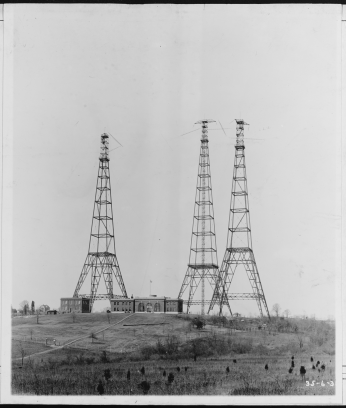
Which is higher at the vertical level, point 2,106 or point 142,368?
point 2,106

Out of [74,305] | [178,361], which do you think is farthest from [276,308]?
[74,305]

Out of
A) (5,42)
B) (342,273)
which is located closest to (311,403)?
(342,273)

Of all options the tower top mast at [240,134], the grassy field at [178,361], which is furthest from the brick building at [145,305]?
the tower top mast at [240,134]

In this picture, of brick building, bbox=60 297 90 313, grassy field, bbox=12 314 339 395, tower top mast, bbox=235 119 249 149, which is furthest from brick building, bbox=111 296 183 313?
tower top mast, bbox=235 119 249 149

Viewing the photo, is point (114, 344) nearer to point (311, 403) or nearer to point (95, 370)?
point (95, 370)

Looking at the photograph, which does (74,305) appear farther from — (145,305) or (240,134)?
(240,134)

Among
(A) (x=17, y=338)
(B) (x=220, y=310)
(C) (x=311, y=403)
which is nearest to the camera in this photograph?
(C) (x=311, y=403)
